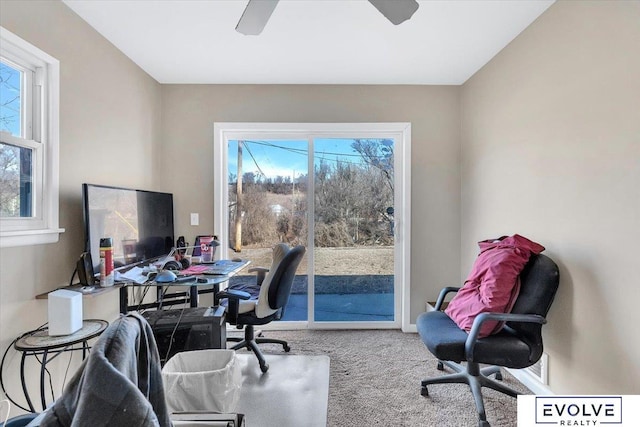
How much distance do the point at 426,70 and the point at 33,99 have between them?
2.81m

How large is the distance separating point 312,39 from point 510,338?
2375 millimetres

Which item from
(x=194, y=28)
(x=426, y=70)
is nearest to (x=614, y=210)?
(x=426, y=70)

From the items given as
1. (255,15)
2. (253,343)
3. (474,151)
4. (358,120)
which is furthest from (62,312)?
(474,151)

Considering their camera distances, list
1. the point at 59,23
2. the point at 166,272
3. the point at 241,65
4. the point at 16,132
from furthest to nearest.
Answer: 1. the point at 241,65
2. the point at 166,272
3. the point at 59,23
4. the point at 16,132

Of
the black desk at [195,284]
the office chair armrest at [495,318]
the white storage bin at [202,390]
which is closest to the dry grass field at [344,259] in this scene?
the black desk at [195,284]

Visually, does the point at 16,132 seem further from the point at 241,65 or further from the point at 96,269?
the point at 241,65

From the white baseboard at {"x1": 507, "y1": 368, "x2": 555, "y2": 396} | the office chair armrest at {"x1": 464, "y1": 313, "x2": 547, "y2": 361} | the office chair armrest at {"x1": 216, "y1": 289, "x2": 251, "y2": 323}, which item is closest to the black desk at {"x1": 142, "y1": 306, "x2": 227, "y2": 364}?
the office chair armrest at {"x1": 216, "y1": 289, "x2": 251, "y2": 323}

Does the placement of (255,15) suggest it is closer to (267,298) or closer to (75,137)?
(75,137)

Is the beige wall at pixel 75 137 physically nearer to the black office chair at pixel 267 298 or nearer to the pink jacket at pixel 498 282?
the black office chair at pixel 267 298

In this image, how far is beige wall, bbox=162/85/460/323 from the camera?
10.0 ft

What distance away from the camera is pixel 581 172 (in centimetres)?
172

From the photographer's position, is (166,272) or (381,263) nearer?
(166,272)

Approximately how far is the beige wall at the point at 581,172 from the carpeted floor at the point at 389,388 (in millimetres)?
565

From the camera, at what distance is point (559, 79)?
1.87 m
